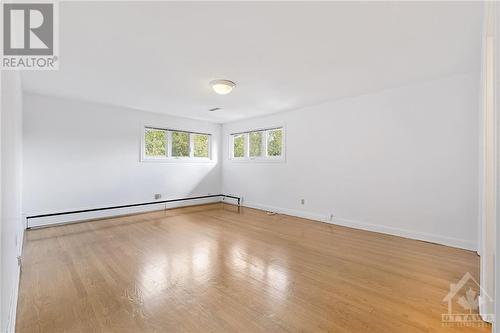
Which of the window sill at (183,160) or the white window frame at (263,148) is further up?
the white window frame at (263,148)

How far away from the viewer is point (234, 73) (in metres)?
3.03

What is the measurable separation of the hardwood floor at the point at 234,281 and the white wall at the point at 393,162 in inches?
15.1

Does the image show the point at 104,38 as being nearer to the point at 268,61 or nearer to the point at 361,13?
the point at 268,61

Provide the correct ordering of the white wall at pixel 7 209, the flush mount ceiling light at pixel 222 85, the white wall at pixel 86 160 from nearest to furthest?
1. the white wall at pixel 7 209
2. the flush mount ceiling light at pixel 222 85
3. the white wall at pixel 86 160

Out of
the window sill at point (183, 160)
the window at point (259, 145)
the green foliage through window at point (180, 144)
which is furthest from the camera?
the green foliage through window at point (180, 144)

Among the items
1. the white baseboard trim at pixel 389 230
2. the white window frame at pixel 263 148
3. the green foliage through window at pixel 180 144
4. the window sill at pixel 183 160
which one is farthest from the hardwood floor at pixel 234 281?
the green foliage through window at pixel 180 144

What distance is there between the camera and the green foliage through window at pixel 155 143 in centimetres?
540

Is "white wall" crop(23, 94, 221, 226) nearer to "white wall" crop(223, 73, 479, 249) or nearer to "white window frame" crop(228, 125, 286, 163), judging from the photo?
"white window frame" crop(228, 125, 286, 163)

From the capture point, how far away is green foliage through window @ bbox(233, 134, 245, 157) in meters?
6.41

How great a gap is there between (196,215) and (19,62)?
11.9ft

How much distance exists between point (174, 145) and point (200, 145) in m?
0.80

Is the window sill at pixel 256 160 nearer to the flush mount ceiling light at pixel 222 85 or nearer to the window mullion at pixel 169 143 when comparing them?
the window mullion at pixel 169 143

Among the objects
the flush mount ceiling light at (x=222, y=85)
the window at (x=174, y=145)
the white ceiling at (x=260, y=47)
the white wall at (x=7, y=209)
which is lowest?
the white wall at (x=7, y=209)

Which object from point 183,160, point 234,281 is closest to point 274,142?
point 183,160
